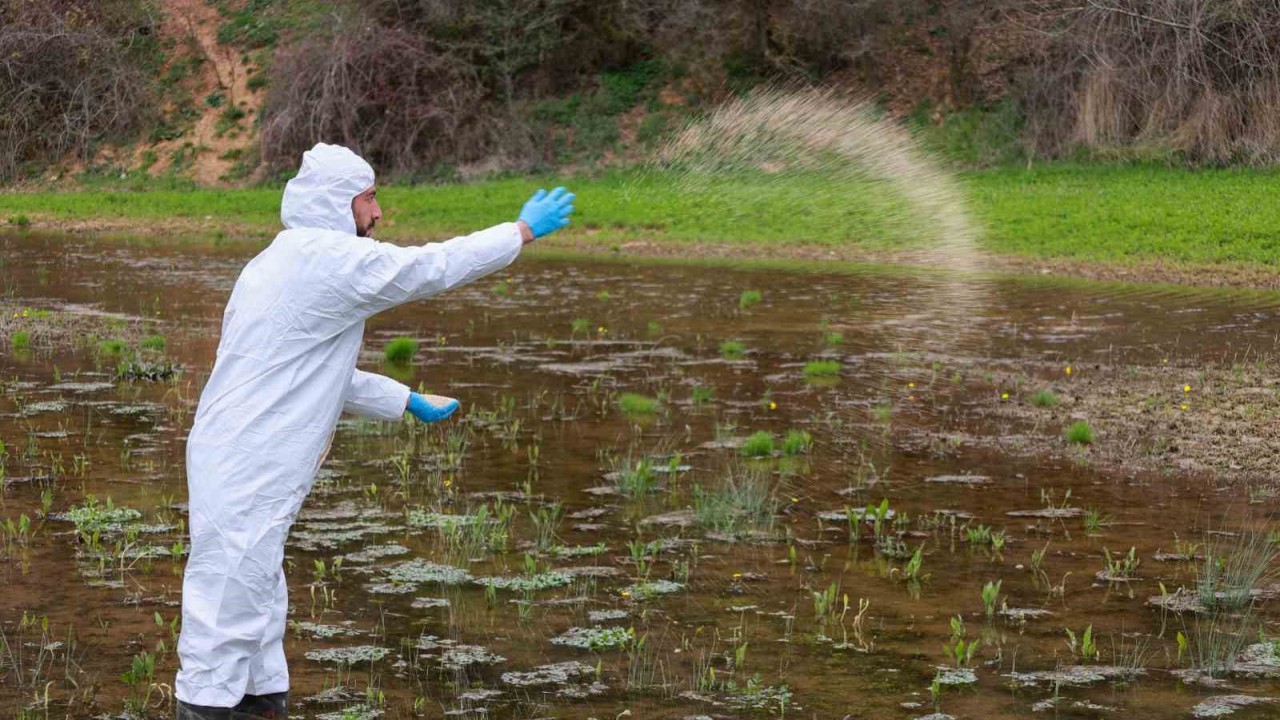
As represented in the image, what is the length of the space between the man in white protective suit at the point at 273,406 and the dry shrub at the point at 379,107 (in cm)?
2689

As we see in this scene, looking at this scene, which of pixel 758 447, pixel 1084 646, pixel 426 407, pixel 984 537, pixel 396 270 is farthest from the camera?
pixel 758 447

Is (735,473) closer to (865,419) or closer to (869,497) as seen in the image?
(869,497)

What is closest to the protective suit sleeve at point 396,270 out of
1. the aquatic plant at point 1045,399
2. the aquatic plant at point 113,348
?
the aquatic plant at point 1045,399

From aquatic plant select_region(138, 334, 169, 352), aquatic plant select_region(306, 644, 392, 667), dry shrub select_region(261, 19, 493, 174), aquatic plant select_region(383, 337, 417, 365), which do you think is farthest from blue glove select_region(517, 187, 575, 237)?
dry shrub select_region(261, 19, 493, 174)

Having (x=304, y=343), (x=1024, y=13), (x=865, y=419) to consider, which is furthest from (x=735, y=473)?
(x=1024, y=13)

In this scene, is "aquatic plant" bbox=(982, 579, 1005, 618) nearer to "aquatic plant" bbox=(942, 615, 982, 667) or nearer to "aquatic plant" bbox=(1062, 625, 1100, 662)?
"aquatic plant" bbox=(942, 615, 982, 667)

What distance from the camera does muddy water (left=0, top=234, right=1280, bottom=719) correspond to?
19.7 ft

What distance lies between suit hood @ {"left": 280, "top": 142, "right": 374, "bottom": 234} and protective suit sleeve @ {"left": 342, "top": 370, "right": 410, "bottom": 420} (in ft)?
1.92

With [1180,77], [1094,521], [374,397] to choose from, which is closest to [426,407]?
[374,397]

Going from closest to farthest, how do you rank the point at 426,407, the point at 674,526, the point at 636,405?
the point at 426,407 < the point at 674,526 < the point at 636,405

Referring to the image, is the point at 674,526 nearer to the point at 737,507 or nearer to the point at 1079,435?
the point at 737,507

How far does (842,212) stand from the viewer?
23.8 meters

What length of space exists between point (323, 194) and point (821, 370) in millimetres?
8490

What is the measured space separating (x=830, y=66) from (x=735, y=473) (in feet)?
76.2
